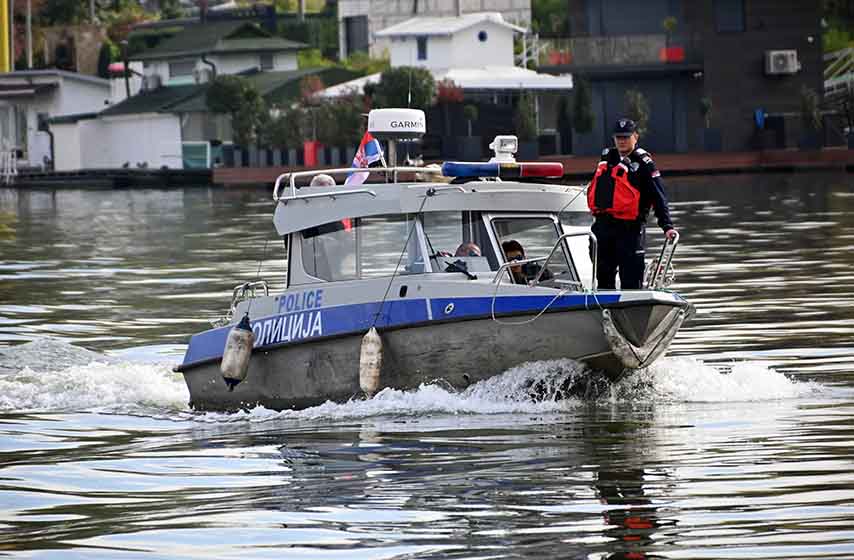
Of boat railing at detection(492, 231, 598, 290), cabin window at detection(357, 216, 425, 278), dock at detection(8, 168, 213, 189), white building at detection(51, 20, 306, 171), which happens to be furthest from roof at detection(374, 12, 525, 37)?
boat railing at detection(492, 231, 598, 290)

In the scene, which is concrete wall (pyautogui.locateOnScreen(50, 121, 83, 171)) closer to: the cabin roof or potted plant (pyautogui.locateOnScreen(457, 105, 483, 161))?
potted plant (pyautogui.locateOnScreen(457, 105, 483, 161))

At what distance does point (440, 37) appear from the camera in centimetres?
8906

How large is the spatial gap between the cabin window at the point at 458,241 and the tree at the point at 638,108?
172 ft

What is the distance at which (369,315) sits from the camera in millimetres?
16266

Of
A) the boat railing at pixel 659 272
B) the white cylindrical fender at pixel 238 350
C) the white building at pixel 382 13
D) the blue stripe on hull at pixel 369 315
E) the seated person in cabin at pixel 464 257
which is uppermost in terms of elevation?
the white building at pixel 382 13

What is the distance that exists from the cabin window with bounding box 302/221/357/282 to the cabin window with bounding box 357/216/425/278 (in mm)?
127

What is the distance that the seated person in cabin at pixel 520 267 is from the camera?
16547 millimetres

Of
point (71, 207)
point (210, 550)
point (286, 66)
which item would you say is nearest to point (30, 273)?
point (210, 550)

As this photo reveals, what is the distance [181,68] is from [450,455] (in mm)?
84872

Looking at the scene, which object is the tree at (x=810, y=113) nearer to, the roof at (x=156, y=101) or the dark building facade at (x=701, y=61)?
the dark building facade at (x=701, y=61)

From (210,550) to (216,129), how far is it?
78.4 m

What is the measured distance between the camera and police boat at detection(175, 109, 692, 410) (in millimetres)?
15617

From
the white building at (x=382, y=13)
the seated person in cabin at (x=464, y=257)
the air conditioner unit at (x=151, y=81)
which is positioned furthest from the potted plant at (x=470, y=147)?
the seated person in cabin at (x=464, y=257)

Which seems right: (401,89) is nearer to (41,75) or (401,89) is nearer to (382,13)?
(41,75)
